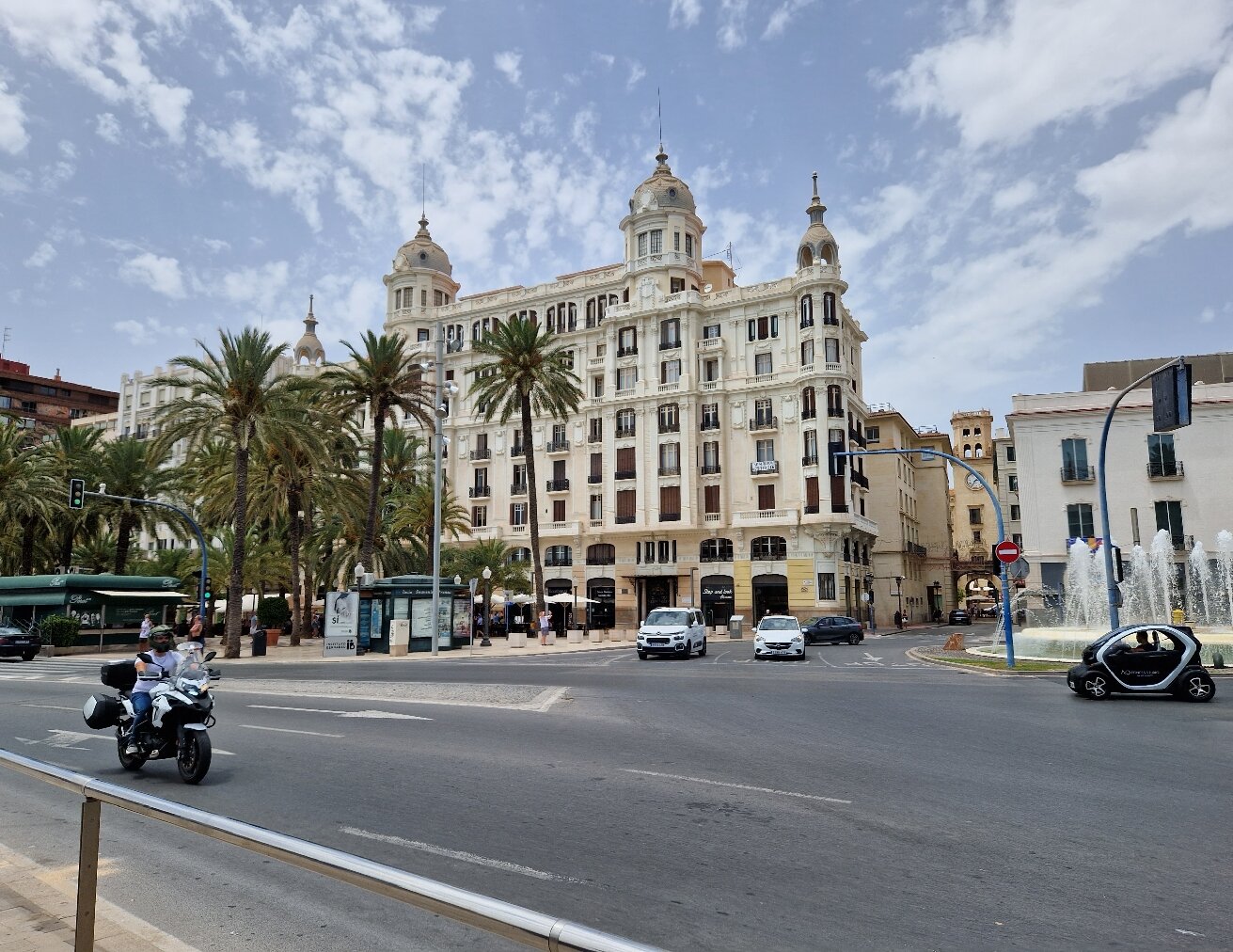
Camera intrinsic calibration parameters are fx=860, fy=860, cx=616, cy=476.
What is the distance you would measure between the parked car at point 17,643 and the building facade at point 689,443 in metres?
33.9

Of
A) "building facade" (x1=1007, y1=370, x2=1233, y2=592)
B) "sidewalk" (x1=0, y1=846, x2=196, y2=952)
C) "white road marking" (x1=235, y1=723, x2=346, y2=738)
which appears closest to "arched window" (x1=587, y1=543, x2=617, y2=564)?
"building facade" (x1=1007, y1=370, x2=1233, y2=592)

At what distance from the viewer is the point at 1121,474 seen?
1825 inches

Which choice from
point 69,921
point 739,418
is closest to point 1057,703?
point 69,921

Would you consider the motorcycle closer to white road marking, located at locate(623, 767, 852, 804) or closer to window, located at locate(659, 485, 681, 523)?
white road marking, located at locate(623, 767, 852, 804)

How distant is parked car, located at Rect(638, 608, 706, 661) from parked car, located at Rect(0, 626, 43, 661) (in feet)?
79.1

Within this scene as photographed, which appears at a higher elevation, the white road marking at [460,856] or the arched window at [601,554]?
the arched window at [601,554]

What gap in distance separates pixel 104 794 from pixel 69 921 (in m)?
1.87

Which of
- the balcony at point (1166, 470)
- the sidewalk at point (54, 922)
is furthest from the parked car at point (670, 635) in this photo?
the balcony at point (1166, 470)

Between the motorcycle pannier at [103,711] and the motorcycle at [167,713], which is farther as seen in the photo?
the motorcycle pannier at [103,711]

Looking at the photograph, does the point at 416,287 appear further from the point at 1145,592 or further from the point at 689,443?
the point at 1145,592

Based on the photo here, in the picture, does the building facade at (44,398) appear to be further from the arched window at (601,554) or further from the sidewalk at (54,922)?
the sidewalk at (54,922)

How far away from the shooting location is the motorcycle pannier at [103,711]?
29.9 ft

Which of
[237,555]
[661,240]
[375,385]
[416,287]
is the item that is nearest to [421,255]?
[416,287]

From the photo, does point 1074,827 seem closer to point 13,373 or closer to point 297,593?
point 297,593
